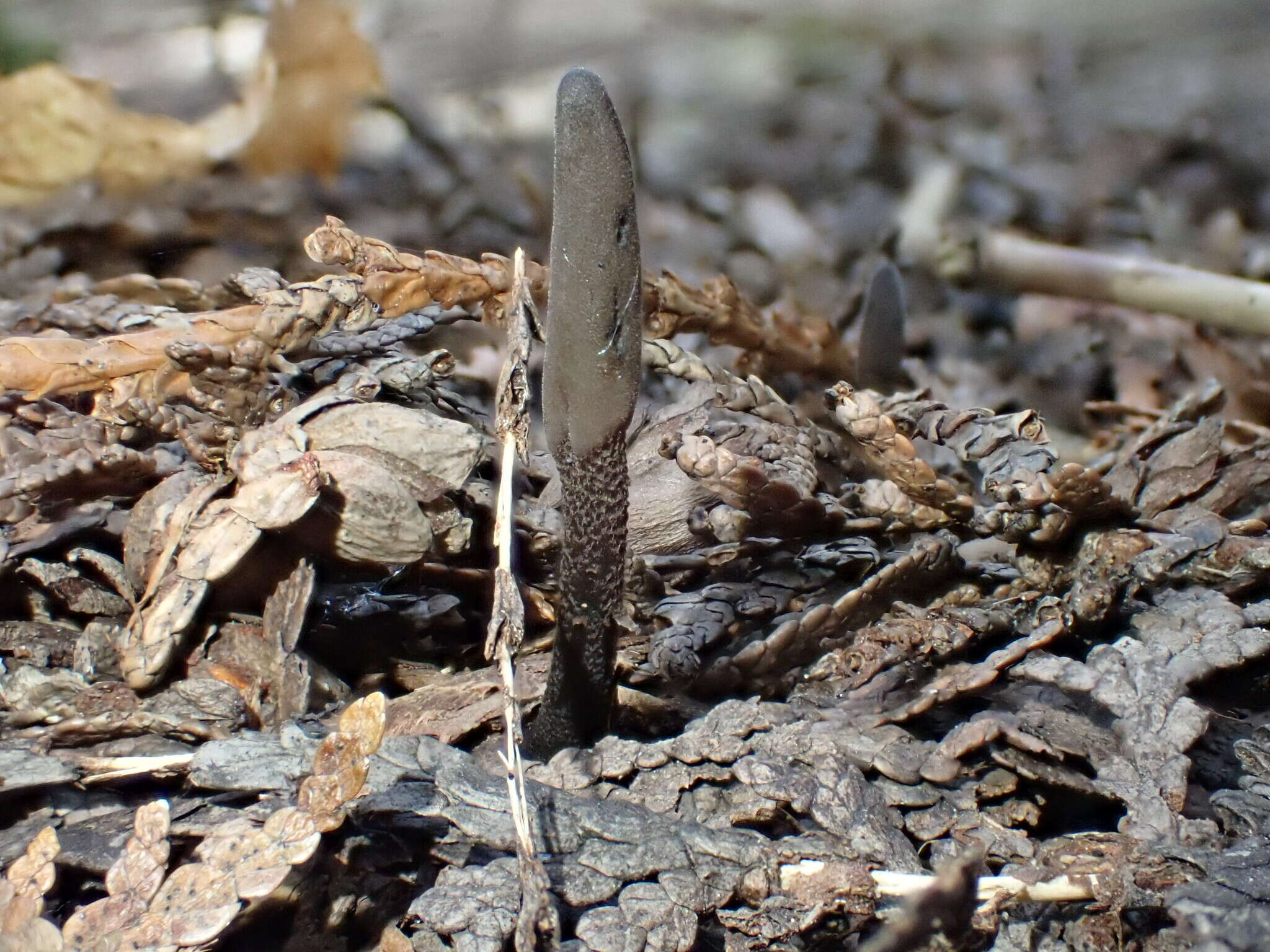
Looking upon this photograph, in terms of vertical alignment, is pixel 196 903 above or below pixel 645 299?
below

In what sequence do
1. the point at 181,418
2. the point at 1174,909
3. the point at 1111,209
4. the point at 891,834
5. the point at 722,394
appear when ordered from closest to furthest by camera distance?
the point at 1174,909 < the point at 891,834 < the point at 181,418 < the point at 722,394 < the point at 1111,209

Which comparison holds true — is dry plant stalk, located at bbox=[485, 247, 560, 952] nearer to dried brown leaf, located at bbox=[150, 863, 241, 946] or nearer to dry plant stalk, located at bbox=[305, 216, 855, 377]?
dried brown leaf, located at bbox=[150, 863, 241, 946]

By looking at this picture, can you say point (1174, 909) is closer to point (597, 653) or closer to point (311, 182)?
point (597, 653)

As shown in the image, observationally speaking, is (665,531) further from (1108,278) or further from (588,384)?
(1108,278)

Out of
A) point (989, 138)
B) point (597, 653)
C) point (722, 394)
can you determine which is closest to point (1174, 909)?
point (597, 653)

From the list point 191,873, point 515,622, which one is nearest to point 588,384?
point 515,622

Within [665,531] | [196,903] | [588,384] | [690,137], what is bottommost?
[196,903]

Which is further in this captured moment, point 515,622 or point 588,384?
point 588,384

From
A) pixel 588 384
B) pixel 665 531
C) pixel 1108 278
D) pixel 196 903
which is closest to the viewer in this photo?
pixel 196 903

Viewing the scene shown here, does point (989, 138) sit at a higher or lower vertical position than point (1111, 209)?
higher
